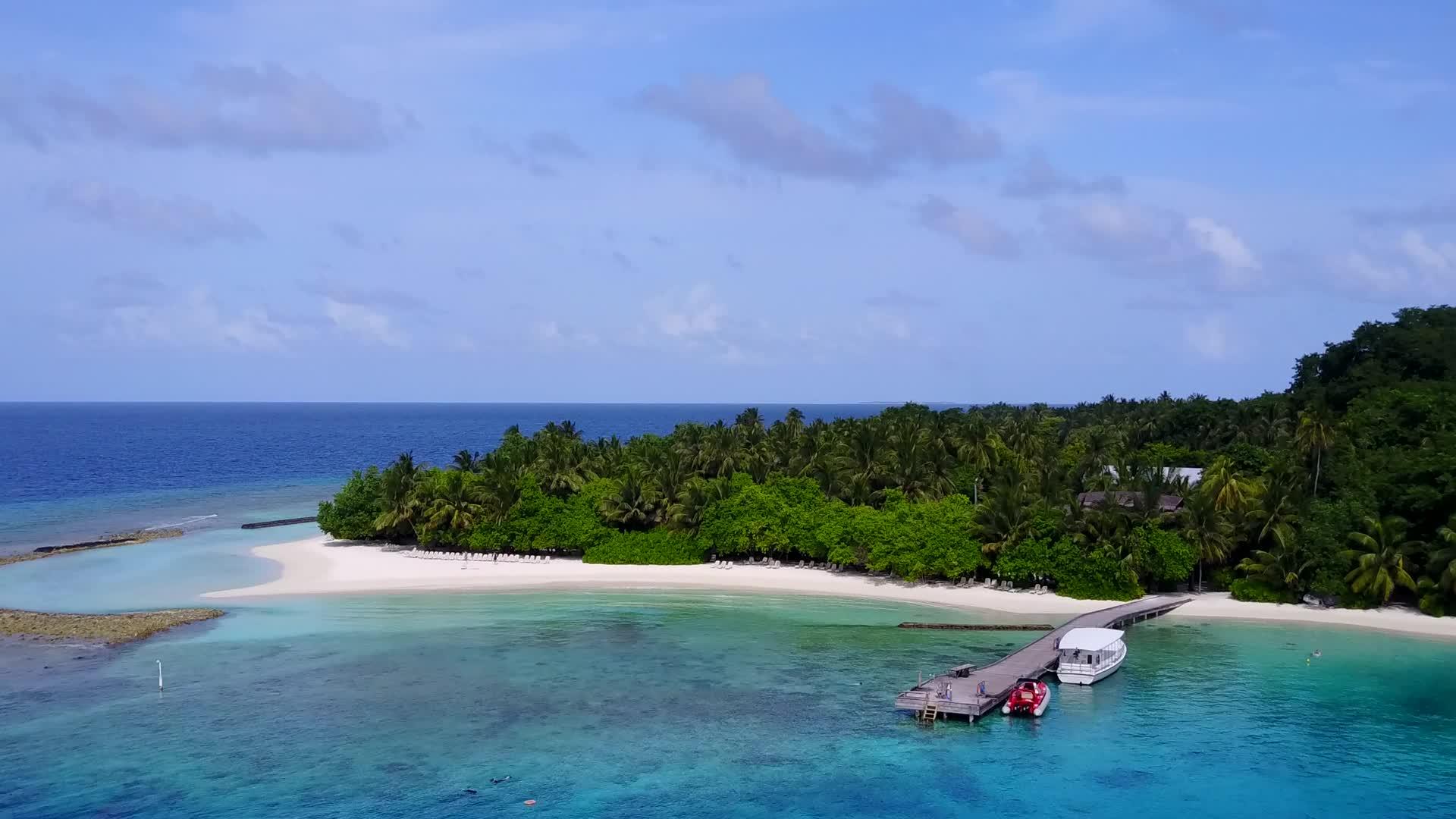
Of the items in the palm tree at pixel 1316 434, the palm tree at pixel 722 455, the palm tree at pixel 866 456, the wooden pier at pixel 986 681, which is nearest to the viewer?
the wooden pier at pixel 986 681

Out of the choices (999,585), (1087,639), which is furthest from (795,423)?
(1087,639)

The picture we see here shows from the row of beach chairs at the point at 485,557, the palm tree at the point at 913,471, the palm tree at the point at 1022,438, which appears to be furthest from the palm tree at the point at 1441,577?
the row of beach chairs at the point at 485,557

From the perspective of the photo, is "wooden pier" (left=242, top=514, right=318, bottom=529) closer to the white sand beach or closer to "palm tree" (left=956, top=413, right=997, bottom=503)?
the white sand beach

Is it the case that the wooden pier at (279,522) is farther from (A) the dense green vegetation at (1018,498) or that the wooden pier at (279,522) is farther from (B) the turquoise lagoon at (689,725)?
(B) the turquoise lagoon at (689,725)

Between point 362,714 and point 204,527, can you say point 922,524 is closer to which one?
point 362,714

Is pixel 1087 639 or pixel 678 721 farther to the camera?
pixel 1087 639

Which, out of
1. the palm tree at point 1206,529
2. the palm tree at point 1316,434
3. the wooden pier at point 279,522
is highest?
the palm tree at point 1316,434

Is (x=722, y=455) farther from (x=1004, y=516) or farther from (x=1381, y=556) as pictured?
(x=1381, y=556)

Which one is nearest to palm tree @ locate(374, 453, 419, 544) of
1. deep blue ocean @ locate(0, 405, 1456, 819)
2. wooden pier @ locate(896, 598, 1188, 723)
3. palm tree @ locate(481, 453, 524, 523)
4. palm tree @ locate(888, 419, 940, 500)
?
palm tree @ locate(481, 453, 524, 523)
